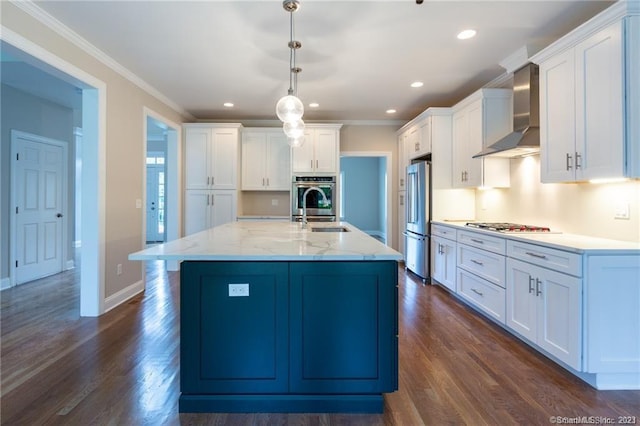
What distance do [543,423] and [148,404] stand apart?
214 centimetres

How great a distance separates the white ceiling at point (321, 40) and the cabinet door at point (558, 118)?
0.42m

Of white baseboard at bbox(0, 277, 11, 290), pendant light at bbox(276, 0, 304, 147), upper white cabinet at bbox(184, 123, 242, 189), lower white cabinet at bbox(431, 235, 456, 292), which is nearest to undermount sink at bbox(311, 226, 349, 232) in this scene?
pendant light at bbox(276, 0, 304, 147)

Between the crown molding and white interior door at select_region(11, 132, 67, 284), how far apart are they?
6.27 ft

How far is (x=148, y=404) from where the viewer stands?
1.87m

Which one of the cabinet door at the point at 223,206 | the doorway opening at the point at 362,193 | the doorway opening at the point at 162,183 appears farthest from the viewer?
the doorway opening at the point at 362,193

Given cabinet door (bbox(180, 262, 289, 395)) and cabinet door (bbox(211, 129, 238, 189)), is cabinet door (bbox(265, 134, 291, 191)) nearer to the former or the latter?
cabinet door (bbox(211, 129, 238, 189))

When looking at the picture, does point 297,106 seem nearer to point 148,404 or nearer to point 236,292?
point 236,292

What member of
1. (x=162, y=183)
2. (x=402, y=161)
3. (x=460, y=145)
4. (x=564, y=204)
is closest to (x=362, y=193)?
(x=402, y=161)

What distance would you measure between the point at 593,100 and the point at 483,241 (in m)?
1.42

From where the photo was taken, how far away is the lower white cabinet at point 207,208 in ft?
17.8

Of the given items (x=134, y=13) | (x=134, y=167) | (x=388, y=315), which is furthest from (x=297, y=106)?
(x=134, y=167)

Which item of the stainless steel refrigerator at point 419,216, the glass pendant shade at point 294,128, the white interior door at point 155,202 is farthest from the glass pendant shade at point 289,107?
the white interior door at point 155,202

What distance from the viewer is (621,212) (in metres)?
2.41

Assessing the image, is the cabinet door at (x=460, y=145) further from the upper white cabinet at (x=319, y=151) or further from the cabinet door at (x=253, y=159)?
the cabinet door at (x=253, y=159)
